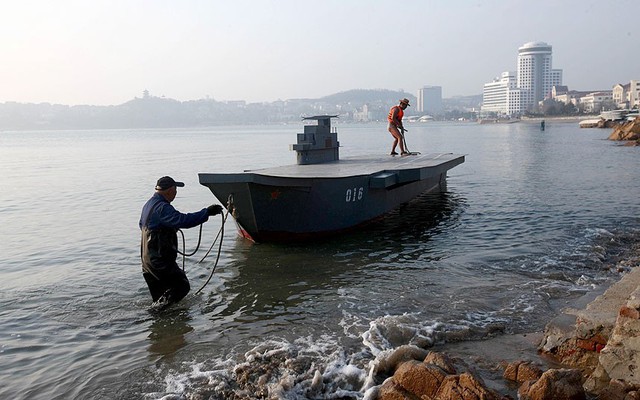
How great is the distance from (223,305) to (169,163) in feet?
117

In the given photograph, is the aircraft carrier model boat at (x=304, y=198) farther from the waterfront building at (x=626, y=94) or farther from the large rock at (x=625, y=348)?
the waterfront building at (x=626, y=94)

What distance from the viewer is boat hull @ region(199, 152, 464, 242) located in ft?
38.3

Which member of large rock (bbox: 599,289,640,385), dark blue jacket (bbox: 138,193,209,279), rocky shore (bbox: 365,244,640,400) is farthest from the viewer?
dark blue jacket (bbox: 138,193,209,279)

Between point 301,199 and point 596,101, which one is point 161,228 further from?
point 596,101

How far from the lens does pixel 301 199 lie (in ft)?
41.6

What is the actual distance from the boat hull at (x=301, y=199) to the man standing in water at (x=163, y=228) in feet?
8.64

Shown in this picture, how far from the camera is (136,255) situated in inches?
512

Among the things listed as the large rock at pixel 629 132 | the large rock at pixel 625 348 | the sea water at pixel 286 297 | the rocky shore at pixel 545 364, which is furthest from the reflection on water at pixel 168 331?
the large rock at pixel 629 132

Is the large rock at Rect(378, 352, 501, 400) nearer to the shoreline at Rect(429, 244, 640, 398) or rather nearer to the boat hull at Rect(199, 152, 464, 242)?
the shoreline at Rect(429, 244, 640, 398)

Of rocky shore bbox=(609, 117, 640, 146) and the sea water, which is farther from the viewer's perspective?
rocky shore bbox=(609, 117, 640, 146)

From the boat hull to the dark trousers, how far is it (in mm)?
2432

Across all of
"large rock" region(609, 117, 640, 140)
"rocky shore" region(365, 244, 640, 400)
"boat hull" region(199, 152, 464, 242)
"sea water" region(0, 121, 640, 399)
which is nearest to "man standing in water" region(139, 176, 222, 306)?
"sea water" region(0, 121, 640, 399)

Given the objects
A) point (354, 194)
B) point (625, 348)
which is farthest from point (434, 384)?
point (354, 194)

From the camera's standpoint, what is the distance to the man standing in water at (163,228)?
7758mm
